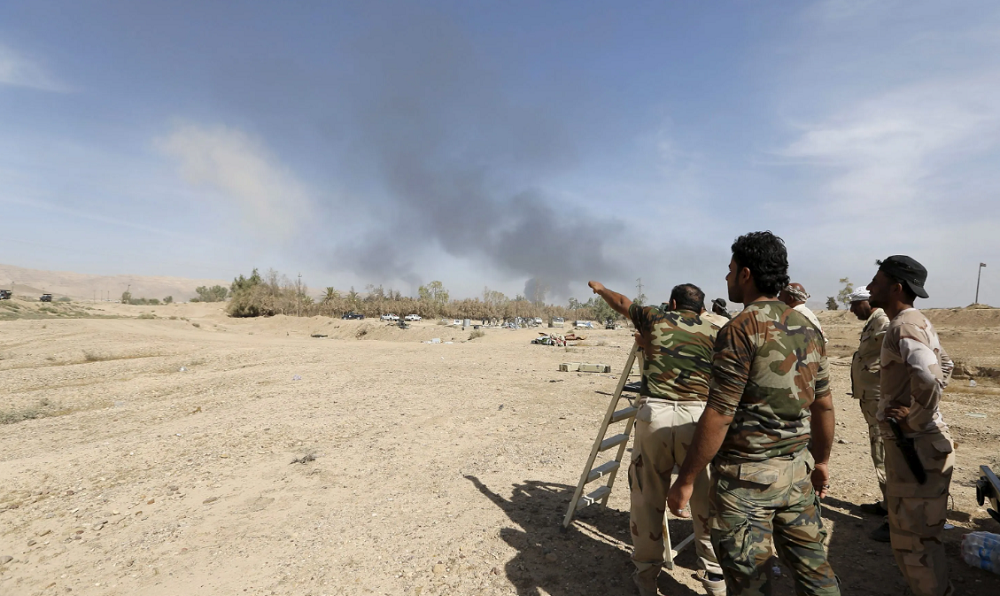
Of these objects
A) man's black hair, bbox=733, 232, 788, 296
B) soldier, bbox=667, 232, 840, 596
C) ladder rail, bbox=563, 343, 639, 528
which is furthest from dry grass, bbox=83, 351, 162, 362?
man's black hair, bbox=733, 232, 788, 296

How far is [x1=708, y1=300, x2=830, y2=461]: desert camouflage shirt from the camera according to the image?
79.7 inches

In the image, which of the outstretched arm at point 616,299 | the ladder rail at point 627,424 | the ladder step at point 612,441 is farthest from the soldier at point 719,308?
the outstretched arm at point 616,299

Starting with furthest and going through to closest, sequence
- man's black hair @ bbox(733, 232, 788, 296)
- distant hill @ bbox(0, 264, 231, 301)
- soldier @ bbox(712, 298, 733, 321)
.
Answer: distant hill @ bbox(0, 264, 231, 301), soldier @ bbox(712, 298, 733, 321), man's black hair @ bbox(733, 232, 788, 296)

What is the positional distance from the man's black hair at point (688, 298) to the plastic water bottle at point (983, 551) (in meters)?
2.52

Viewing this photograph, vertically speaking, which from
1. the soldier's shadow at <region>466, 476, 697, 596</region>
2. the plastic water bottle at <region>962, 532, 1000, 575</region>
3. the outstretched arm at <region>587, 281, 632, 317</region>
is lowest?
the soldier's shadow at <region>466, 476, 697, 596</region>

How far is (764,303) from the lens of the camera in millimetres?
2121

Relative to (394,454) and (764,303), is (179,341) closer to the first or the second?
(394,454)

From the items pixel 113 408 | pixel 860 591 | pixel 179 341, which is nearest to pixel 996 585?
pixel 860 591

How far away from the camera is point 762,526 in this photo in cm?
204

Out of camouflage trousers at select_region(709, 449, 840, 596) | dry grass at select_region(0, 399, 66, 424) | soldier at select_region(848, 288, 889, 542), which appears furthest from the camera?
dry grass at select_region(0, 399, 66, 424)

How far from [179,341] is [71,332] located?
5.86 m

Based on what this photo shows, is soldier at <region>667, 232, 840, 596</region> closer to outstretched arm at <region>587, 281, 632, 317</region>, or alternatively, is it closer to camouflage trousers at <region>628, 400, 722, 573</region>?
camouflage trousers at <region>628, 400, 722, 573</region>

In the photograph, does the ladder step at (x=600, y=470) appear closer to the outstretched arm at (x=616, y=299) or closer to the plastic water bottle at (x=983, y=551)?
the outstretched arm at (x=616, y=299)

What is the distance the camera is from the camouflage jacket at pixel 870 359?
413 cm
